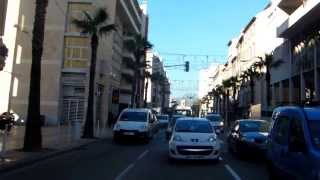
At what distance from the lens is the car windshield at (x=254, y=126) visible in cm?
2228

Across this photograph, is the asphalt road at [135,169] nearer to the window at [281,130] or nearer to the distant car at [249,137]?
the distant car at [249,137]

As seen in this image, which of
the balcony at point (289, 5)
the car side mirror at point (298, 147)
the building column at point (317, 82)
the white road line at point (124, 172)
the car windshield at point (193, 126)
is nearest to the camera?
the car side mirror at point (298, 147)

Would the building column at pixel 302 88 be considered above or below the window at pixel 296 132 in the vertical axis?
above

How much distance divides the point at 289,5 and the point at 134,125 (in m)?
37.5

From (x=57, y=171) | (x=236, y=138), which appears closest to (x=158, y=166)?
(x=57, y=171)

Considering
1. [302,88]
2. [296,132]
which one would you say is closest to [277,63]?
[302,88]

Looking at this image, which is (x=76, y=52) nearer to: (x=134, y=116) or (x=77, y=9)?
(x=77, y=9)

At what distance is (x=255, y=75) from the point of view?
3140 inches

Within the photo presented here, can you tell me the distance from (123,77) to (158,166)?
65.1m

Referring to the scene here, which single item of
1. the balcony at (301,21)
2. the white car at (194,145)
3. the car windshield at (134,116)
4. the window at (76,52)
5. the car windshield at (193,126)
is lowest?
the white car at (194,145)

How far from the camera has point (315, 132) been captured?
10.1m

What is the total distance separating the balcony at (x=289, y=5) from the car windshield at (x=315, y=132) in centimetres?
5317

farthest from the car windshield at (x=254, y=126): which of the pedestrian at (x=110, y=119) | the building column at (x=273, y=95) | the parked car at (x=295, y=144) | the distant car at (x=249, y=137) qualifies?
the building column at (x=273, y=95)

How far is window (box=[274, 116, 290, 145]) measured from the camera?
11.3m
